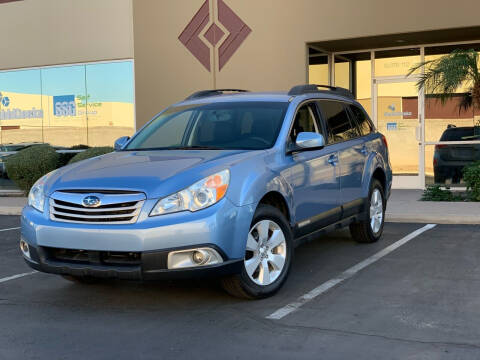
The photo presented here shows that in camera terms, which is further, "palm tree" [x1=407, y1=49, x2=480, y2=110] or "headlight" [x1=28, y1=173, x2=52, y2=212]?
"palm tree" [x1=407, y1=49, x2=480, y2=110]

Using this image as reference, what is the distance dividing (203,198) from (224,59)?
9.84 metres

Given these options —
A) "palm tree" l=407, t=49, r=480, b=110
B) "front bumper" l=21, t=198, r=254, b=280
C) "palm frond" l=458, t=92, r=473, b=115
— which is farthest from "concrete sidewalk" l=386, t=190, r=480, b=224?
"front bumper" l=21, t=198, r=254, b=280

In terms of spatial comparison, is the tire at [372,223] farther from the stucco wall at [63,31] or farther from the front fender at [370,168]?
the stucco wall at [63,31]

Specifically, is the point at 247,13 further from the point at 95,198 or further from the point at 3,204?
the point at 95,198

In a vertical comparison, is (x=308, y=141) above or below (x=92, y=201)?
above

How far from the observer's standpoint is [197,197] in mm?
5004

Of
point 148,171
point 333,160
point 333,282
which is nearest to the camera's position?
point 148,171

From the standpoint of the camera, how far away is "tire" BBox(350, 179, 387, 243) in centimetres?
791

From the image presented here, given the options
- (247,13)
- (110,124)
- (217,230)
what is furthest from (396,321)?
(110,124)

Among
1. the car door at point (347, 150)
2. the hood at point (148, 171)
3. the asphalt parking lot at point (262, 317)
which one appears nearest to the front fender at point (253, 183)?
the hood at point (148, 171)

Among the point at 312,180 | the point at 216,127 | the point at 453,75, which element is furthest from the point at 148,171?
the point at 453,75

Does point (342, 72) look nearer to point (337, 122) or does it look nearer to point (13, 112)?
point (337, 122)

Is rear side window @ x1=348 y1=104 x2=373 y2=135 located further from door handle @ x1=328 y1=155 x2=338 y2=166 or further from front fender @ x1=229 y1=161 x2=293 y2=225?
front fender @ x1=229 y1=161 x2=293 y2=225

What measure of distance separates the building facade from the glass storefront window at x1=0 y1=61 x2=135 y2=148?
3cm
